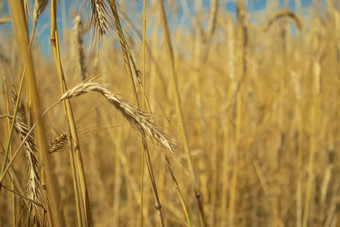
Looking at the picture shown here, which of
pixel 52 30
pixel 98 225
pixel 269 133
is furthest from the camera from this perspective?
pixel 269 133

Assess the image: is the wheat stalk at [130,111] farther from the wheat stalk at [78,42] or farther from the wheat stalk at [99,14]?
the wheat stalk at [78,42]

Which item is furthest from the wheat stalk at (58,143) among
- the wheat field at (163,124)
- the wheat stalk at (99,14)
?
the wheat stalk at (99,14)

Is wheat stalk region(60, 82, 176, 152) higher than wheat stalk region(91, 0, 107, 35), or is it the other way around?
wheat stalk region(91, 0, 107, 35)

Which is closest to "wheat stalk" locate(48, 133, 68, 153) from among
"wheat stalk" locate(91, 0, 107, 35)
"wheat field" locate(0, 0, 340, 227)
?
"wheat field" locate(0, 0, 340, 227)

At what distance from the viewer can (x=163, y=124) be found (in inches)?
28.1

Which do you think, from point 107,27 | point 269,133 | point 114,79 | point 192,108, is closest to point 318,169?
point 269,133

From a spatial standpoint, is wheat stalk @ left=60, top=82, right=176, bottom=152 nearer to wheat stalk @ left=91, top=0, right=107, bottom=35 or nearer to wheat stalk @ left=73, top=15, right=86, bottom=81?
wheat stalk @ left=91, top=0, right=107, bottom=35

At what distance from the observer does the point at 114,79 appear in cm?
155

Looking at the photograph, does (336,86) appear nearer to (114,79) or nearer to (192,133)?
(192,133)

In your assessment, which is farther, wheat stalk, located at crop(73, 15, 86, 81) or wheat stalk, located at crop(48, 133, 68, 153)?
wheat stalk, located at crop(73, 15, 86, 81)

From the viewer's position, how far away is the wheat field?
15.6 inches

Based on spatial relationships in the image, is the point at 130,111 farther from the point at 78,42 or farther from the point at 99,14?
the point at 78,42

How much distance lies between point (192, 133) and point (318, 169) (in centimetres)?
84

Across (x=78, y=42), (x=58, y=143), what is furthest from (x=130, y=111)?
(x=78, y=42)
